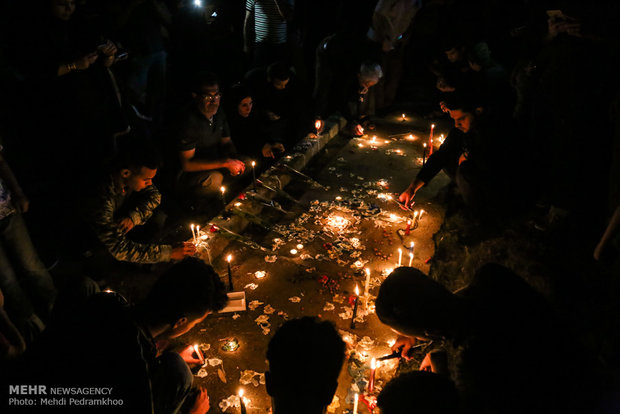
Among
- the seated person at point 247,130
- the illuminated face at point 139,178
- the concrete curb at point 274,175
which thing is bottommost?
the concrete curb at point 274,175

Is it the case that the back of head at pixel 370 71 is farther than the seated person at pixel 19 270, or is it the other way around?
the back of head at pixel 370 71

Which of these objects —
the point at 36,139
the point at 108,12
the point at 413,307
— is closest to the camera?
the point at 413,307

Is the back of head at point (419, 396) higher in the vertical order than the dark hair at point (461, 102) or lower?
lower

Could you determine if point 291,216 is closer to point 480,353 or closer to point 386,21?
point 480,353

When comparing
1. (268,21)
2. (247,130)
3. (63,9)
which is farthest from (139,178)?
(268,21)

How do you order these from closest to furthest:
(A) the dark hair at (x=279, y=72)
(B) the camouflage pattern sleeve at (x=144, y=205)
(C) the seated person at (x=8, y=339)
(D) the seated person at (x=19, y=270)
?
1. (C) the seated person at (x=8, y=339)
2. (D) the seated person at (x=19, y=270)
3. (B) the camouflage pattern sleeve at (x=144, y=205)
4. (A) the dark hair at (x=279, y=72)

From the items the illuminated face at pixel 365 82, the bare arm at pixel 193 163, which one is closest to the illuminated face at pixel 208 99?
the bare arm at pixel 193 163

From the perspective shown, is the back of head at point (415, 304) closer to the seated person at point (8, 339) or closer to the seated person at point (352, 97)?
the seated person at point (8, 339)

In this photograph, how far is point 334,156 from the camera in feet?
23.3

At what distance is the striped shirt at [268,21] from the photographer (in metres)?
7.86

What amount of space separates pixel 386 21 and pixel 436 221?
602cm

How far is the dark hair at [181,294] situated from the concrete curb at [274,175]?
1675 mm

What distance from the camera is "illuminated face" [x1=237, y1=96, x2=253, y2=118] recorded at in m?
6.11

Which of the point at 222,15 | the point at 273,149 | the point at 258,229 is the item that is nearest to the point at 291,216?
the point at 258,229
